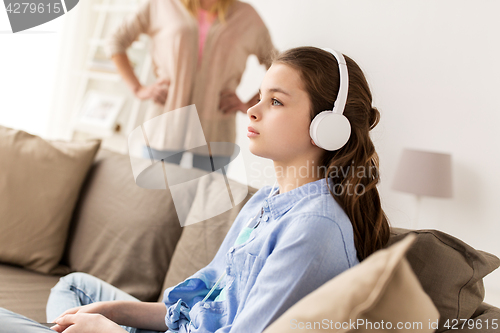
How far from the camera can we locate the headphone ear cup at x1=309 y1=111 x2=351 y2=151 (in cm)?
88

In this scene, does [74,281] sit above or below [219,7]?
below

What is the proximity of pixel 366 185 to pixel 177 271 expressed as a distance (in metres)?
0.71

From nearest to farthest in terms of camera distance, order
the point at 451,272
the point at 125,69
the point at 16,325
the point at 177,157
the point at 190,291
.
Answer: the point at 16,325 < the point at 451,272 < the point at 190,291 < the point at 177,157 < the point at 125,69

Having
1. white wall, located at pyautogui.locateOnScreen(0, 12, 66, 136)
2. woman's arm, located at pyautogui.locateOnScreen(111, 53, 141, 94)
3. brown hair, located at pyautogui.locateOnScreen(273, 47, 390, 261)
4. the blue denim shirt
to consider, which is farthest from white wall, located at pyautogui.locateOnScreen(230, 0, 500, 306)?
white wall, located at pyautogui.locateOnScreen(0, 12, 66, 136)

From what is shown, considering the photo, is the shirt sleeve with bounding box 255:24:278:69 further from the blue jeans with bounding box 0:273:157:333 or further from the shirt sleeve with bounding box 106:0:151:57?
the blue jeans with bounding box 0:273:157:333

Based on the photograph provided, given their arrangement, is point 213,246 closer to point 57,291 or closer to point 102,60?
point 57,291

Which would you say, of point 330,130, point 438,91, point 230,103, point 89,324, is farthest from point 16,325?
point 438,91

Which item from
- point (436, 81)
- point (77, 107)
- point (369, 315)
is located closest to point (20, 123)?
point (77, 107)

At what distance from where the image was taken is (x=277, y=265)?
76cm

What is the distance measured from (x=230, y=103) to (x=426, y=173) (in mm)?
1054

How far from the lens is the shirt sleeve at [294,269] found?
29.3 inches

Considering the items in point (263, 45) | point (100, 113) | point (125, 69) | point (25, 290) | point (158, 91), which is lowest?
point (25, 290)

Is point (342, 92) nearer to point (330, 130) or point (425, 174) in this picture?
point (330, 130)

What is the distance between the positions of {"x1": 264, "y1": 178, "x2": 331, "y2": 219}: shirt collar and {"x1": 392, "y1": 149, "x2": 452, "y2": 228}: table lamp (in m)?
1.42
